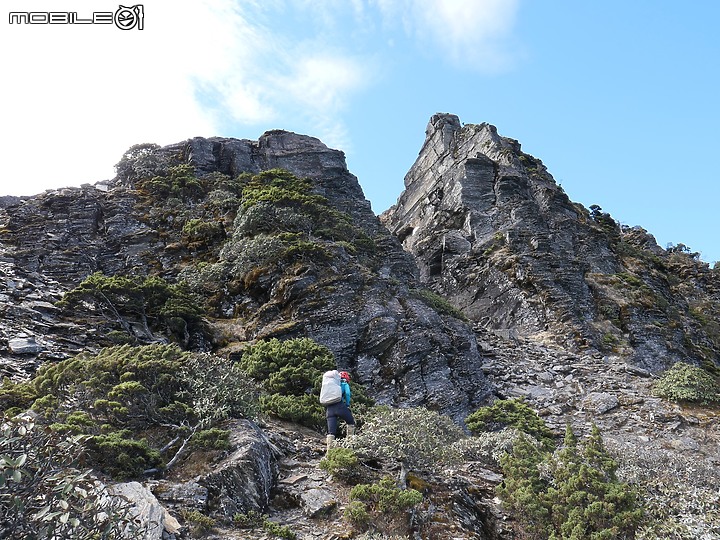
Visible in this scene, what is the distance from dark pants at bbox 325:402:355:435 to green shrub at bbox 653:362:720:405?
1750 cm

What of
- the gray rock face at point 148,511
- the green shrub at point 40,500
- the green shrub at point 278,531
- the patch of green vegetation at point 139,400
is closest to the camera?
the green shrub at point 40,500

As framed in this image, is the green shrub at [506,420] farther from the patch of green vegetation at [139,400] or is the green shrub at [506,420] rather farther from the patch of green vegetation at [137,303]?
the patch of green vegetation at [137,303]

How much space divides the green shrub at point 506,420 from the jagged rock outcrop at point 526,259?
13.4 meters

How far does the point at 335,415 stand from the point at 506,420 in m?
9.05

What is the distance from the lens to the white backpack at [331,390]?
13359 mm

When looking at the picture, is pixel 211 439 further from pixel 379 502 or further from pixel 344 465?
pixel 379 502

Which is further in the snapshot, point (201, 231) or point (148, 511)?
point (201, 231)

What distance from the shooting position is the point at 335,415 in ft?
43.7

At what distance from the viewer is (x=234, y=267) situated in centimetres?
2745

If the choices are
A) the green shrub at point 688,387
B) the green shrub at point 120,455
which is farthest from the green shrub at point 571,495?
the green shrub at point 688,387

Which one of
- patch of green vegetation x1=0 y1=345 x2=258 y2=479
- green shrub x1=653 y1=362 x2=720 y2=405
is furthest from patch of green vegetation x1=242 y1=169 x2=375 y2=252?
patch of green vegetation x1=0 y1=345 x2=258 y2=479

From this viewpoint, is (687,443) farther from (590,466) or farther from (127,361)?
(127,361)

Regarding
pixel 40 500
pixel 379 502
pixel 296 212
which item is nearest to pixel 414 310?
pixel 296 212

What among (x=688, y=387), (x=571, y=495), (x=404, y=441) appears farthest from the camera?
(x=688, y=387)
